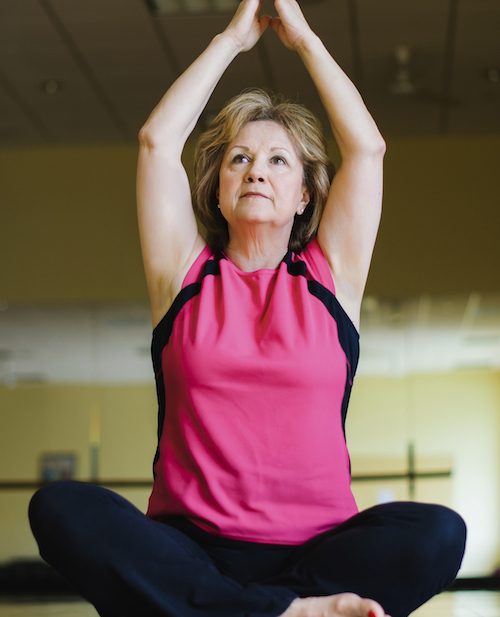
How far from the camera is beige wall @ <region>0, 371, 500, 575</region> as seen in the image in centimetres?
440

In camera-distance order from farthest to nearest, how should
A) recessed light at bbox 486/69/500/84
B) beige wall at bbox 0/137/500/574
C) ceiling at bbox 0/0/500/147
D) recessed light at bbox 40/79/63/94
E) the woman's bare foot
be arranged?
beige wall at bbox 0/137/500/574 → recessed light at bbox 40/79/63/94 → recessed light at bbox 486/69/500/84 → ceiling at bbox 0/0/500/147 → the woman's bare foot

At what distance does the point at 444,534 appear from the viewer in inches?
44.2

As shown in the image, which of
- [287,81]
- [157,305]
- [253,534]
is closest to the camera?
[253,534]

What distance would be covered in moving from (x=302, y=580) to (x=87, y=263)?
3821 mm

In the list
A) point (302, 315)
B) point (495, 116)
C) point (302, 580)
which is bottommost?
point (302, 580)

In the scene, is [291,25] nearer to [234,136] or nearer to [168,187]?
[234,136]

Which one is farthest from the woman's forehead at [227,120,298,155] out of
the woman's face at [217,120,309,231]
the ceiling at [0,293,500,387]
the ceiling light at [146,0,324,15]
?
the ceiling at [0,293,500,387]

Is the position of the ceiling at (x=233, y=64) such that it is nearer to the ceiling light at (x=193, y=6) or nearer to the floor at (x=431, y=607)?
the ceiling light at (x=193, y=6)

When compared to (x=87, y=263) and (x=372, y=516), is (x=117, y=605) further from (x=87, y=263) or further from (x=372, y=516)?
(x=87, y=263)

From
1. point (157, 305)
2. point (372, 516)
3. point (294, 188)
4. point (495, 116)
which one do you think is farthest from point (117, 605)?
point (495, 116)

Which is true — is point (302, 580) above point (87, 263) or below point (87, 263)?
below

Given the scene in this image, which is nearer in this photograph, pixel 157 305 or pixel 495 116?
pixel 157 305

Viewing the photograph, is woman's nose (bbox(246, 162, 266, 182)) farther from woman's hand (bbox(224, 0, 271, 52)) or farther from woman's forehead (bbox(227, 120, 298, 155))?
woman's hand (bbox(224, 0, 271, 52))

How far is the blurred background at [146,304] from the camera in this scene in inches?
171
